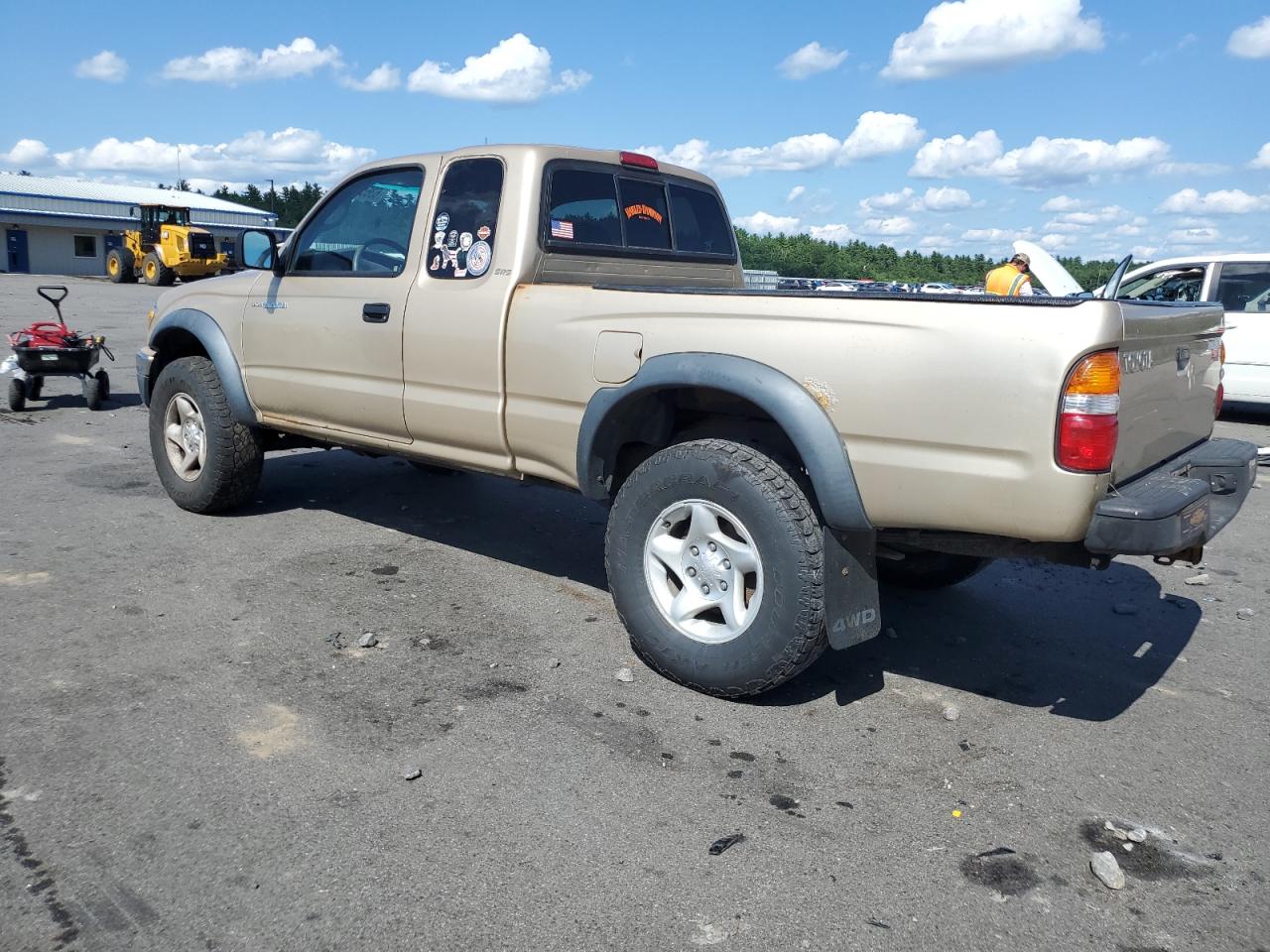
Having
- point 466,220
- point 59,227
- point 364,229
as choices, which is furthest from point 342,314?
point 59,227

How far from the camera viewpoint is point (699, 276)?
551 centimetres

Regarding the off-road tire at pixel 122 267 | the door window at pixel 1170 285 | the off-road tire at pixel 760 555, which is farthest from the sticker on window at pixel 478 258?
the off-road tire at pixel 122 267

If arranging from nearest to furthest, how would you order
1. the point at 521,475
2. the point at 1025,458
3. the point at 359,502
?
1. the point at 1025,458
2. the point at 521,475
3. the point at 359,502

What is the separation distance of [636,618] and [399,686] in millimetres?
942

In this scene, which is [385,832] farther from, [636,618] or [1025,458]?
[1025,458]

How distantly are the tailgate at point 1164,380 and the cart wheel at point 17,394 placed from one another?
9.53 meters

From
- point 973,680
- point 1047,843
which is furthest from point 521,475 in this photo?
point 1047,843

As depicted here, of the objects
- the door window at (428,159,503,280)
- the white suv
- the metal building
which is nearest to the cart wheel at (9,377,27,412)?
the door window at (428,159,503,280)

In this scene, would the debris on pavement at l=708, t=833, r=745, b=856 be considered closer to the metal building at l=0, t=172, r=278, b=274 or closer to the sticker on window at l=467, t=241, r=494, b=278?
the sticker on window at l=467, t=241, r=494, b=278

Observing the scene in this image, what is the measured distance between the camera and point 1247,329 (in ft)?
36.0

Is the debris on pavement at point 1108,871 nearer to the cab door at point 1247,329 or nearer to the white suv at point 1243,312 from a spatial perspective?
the white suv at point 1243,312

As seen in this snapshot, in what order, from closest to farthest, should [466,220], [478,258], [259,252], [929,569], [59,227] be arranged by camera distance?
1. [478,258]
2. [466,220]
3. [929,569]
4. [259,252]
5. [59,227]

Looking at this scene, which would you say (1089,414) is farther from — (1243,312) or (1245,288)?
(1245,288)

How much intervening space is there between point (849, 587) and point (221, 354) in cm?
392
